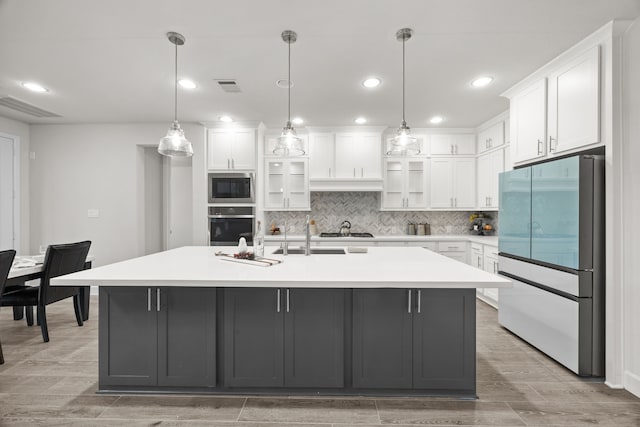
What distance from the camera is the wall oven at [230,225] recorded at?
491 cm

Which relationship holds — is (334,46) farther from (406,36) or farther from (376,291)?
(376,291)

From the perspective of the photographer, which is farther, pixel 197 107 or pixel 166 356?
pixel 197 107

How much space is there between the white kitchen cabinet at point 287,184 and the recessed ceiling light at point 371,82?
76.2 inches

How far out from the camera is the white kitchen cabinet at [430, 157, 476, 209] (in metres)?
5.24

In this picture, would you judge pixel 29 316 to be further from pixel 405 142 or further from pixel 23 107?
pixel 405 142

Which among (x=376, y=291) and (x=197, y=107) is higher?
(x=197, y=107)

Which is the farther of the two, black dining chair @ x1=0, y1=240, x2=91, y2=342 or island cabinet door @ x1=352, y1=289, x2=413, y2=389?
black dining chair @ x1=0, y1=240, x2=91, y2=342

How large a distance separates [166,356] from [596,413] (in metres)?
2.64

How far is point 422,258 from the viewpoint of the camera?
8.80 ft

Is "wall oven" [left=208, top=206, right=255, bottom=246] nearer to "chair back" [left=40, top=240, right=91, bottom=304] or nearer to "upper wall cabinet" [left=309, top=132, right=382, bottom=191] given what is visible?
"upper wall cabinet" [left=309, top=132, right=382, bottom=191]

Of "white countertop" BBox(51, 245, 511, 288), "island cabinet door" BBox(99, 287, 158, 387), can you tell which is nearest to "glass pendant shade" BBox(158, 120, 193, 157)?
"white countertop" BBox(51, 245, 511, 288)

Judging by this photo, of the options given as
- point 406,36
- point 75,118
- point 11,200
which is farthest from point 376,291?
point 11,200

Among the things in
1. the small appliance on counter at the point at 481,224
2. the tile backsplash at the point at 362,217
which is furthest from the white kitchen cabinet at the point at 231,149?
the small appliance on counter at the point at 481,224

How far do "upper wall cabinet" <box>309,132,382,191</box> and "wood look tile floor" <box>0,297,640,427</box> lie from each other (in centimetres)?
311
